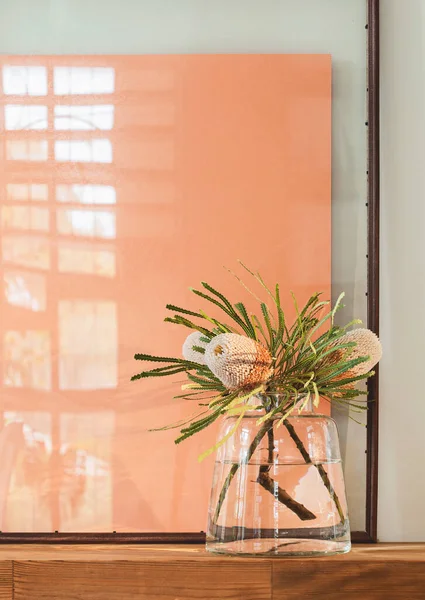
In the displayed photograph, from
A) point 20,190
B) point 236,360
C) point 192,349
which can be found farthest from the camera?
point 20,190

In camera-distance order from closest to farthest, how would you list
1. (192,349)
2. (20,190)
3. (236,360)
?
(236,360) < (192,349) < (20,190)

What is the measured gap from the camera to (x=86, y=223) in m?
1.10

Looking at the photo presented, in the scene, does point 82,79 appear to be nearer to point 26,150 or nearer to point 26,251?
point 26,150

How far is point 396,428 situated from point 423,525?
0.49 ft

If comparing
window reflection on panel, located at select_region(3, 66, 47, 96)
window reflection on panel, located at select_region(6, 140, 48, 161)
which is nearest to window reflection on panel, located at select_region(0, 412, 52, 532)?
window reflection on panel, located at select_region(6, 140, 48, 161)

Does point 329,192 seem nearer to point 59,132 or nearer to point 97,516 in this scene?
point 59,132

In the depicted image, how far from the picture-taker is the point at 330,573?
917 millimetres

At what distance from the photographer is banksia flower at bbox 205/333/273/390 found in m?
0.89

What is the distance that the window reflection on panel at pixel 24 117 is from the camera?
110 cm

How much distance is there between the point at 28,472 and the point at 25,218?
381 millimetres

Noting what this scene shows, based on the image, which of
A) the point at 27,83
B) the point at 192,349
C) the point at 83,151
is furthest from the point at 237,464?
the point at 27,83

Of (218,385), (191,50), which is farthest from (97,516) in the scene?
(191,50)

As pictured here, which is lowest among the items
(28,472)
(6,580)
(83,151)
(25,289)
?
(6,580)

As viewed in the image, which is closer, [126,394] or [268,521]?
[268,521]
